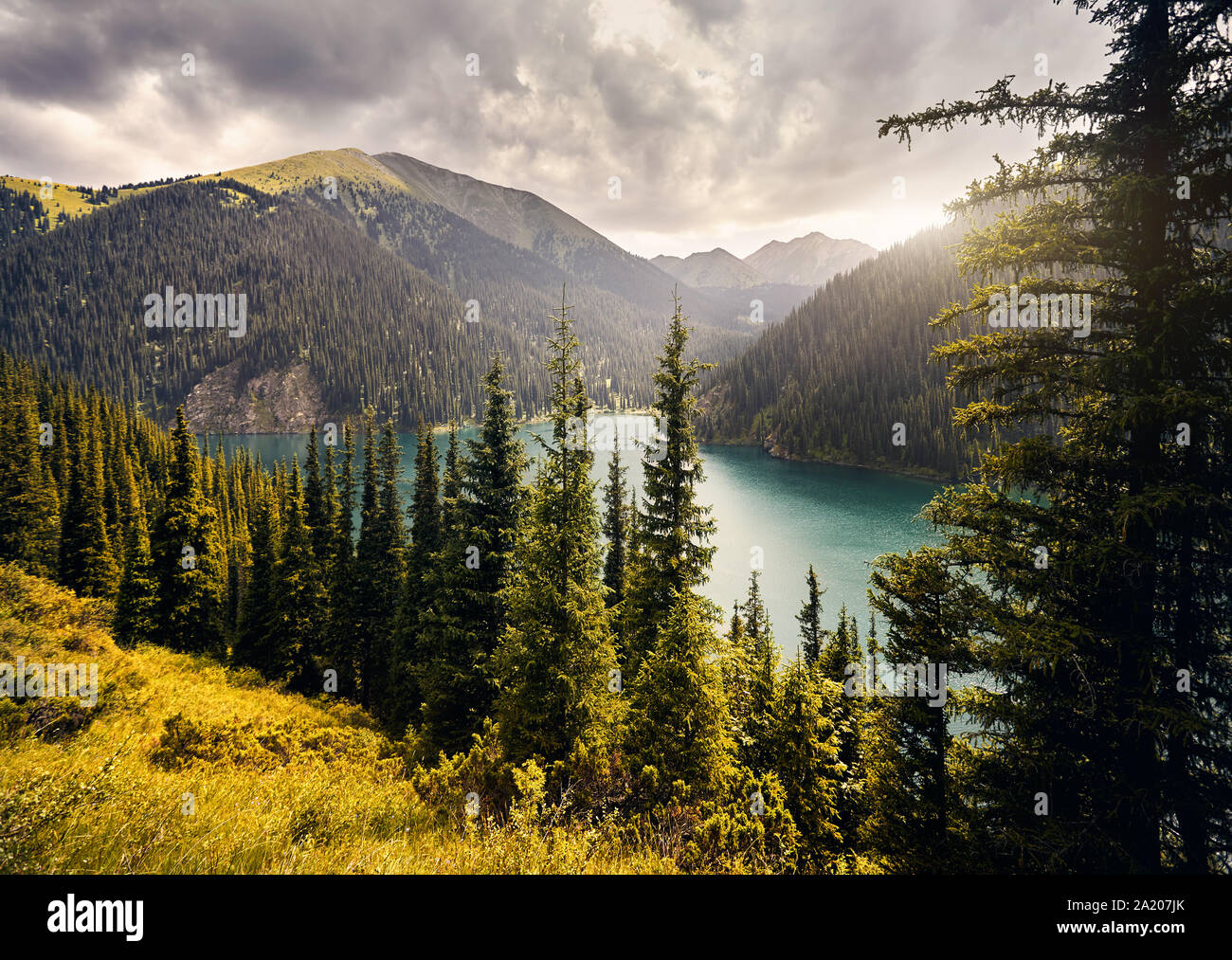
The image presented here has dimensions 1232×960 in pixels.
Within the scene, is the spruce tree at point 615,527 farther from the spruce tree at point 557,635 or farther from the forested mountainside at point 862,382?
the forested mountainside at point 862,382

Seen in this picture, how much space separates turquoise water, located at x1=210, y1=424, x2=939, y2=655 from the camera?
49.6 metres

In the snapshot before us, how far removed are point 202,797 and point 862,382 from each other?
558ft

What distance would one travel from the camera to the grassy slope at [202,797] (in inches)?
195

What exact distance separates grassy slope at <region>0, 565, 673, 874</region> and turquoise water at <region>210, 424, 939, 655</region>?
14.4 metres

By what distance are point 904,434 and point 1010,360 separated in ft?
410

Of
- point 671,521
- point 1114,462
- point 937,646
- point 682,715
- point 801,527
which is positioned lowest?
point 801,527

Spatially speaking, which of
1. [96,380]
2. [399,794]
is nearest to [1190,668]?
[399,794]

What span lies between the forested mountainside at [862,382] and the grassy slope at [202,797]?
390 ft

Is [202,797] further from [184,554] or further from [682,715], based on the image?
[184,554]

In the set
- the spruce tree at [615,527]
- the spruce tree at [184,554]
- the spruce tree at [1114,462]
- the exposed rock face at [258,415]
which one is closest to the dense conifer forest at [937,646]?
the spruce tree at [1114,462]

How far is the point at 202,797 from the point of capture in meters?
7.06

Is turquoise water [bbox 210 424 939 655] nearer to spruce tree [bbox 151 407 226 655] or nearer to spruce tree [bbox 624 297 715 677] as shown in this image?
spruce tree [bbox 624 297 715 677]

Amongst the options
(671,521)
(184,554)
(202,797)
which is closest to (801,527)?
(671,521)
